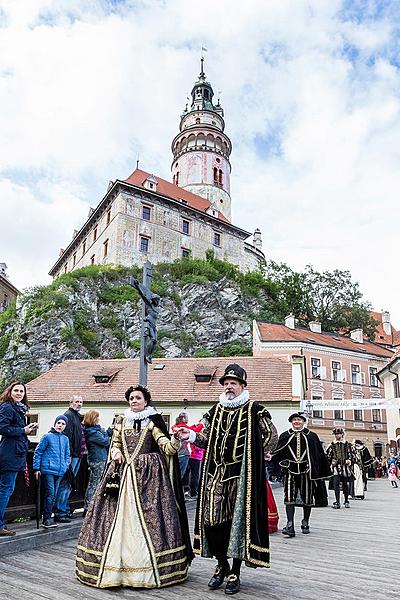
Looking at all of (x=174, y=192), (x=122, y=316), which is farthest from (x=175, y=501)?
(x=174, y=192)

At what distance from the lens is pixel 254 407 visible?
16.0 feet

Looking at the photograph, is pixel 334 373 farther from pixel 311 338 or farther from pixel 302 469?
pixel 302 469

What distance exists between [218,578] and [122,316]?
41.7 m

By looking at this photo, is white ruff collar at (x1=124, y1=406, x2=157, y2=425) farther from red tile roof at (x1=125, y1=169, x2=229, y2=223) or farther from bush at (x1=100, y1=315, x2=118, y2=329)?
red tile roof at (x1=125, y1=169, x2=229, y2=223)

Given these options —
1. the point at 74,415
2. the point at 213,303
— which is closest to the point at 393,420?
the point at 213,303

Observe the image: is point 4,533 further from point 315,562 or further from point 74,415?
point 315,562

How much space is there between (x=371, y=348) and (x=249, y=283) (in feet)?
42.5

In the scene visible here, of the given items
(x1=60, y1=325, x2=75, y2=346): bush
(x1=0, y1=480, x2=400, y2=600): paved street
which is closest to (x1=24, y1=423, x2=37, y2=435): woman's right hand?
(x1=0, y1=480, x2=400, y2=600): paved street

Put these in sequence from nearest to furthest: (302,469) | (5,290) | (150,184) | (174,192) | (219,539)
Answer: (219,539) < (302,469) < (150,184) < (174,192) < (5,290)

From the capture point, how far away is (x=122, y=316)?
4556cm

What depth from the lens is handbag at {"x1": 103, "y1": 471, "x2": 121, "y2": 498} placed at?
15.6 ft

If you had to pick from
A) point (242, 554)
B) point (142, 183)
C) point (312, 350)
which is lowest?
point (242, 554)

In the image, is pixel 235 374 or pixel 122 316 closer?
pixel 235 374

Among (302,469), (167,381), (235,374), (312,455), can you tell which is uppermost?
(167,381)
